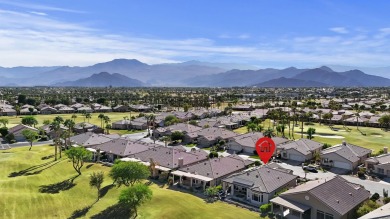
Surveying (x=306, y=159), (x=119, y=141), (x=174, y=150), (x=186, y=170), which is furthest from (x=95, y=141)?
(x=306, y=159)

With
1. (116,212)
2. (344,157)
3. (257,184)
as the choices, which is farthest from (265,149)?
(116,212)

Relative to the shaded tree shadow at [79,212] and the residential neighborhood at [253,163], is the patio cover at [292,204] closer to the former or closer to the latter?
the residential neighborhood at [253,163]

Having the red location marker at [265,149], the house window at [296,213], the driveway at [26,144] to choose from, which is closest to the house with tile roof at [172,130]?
the red location marker at [265,149]

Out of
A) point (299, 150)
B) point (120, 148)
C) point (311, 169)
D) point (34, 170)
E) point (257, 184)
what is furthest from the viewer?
point (120, 148)

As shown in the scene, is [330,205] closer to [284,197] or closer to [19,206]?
[284,197]

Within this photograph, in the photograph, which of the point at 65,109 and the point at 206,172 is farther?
the point at 65,109

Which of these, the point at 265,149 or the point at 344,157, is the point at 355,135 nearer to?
the point at 344,157
